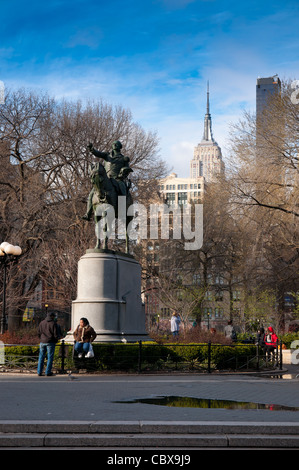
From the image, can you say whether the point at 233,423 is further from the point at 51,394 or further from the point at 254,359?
the point at 254,359

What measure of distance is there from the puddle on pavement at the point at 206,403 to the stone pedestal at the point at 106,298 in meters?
8.45

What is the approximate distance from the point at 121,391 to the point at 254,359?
27.7ft

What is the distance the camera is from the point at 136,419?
913 centimetres

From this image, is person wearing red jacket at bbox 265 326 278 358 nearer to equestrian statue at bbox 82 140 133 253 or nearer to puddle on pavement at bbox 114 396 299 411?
equestrian statue at bbox 82 140 133 253

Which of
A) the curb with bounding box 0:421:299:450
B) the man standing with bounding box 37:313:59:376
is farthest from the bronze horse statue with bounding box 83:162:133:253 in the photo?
the curb with bounding box 0:421:299:450

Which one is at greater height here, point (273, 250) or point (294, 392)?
point (273, 250)

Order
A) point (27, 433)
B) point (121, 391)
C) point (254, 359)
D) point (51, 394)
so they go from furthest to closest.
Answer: point (254, 359), point (121, 391), point (51, 394), point (27, 433)

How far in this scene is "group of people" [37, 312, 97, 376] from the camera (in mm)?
17594

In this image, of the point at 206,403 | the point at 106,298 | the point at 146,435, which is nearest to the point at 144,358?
the point at 106,298

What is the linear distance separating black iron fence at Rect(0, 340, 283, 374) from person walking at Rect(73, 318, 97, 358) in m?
0.40

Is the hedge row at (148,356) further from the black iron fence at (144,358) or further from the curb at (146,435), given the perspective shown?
the curb at (146,435)
